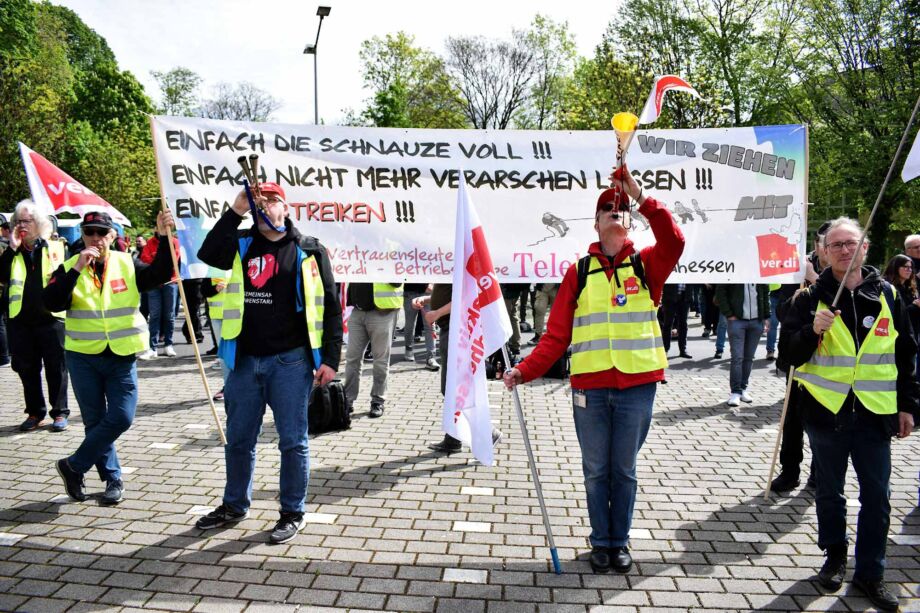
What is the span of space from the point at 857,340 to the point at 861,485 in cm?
75

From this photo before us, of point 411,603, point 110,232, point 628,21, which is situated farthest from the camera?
point 628,21

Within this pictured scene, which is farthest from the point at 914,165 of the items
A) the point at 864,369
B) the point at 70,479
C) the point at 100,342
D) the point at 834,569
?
the point at 70,479

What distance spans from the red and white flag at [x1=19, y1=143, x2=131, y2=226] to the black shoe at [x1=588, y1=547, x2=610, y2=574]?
4.34 metres

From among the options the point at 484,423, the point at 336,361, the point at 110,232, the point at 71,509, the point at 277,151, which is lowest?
the point at 71,509

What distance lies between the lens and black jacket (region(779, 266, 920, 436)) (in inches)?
138

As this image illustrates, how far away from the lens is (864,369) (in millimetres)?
3525

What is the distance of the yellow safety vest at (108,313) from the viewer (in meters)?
4.52

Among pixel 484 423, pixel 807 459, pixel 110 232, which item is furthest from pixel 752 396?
pixel 110 232

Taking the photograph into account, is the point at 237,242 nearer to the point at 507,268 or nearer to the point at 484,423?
the point at 484,423

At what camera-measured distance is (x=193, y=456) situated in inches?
225

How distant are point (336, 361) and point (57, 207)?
2908 millimetres

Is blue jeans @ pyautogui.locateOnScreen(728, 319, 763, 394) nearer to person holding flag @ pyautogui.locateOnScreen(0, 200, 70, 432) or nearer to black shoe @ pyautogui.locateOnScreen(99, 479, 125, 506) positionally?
black shoe @ pyautogui.locateOnScreen(99, 479, 125, 506)

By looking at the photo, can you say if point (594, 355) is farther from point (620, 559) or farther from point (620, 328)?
point (620, 559)

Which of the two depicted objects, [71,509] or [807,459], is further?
[807,459]
